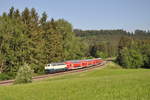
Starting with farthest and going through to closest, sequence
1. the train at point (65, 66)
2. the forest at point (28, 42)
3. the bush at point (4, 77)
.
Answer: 1. the train at point (65, 66)
2. the forest at point (28, 42)
3. the bush at point (4, 77)

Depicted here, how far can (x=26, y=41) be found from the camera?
55.2m

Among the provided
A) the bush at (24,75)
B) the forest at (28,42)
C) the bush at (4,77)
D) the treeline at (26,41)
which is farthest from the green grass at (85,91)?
the treeline at (26,41)

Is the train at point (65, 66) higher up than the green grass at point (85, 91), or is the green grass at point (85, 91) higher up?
the green grass at point (85, 91)

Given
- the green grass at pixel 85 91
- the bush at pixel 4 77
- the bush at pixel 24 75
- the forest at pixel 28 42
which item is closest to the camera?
the green grass at pixel 85 91

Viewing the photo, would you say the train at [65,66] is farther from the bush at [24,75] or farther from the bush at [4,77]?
the bush at [24,75]

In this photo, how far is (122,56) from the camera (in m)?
105

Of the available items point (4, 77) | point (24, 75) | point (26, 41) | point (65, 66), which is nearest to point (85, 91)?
point (24, 75)

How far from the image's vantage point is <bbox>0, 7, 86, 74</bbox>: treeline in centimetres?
5328

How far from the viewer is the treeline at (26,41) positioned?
53.3m

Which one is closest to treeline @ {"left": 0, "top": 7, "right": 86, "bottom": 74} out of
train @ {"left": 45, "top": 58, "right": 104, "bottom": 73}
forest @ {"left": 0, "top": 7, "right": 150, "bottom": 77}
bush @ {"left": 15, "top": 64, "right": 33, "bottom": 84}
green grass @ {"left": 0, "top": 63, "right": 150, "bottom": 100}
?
forest @ {"left": 0, "top": 7, "right": 150, "bottom": 77}

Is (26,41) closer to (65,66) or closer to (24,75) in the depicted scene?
(65,66)

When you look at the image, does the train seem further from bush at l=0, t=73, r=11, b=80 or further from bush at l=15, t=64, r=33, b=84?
bush at l=15, t=64, r=33, b=84

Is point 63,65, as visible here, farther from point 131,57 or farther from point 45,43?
point 131,57

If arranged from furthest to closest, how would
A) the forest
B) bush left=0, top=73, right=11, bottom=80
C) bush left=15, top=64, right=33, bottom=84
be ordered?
the forest → bush left=0, top=73, right=11, bottom=80 → bush left=15, top=64, right=33, bottom=84
